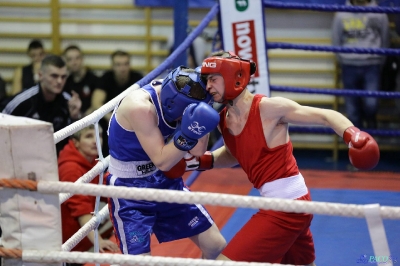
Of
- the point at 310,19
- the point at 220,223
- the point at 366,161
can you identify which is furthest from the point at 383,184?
the point at 366,161

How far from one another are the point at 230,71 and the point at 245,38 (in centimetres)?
244

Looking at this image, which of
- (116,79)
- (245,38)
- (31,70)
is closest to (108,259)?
(245,38)

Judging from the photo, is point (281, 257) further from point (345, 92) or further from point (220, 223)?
point (345, 92)

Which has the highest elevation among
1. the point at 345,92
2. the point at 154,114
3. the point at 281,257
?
the point at 154,114

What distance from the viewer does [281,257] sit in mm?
2779

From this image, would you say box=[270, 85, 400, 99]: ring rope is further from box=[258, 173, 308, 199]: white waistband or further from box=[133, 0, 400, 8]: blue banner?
box=[258, 173, 308, 199]: white waistband

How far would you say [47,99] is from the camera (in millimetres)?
4617

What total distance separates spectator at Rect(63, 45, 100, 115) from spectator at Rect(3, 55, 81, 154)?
1580mm

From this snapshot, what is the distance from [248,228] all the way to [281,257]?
20 cm

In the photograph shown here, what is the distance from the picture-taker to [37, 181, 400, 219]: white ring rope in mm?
1843

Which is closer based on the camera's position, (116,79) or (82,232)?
(82,232)

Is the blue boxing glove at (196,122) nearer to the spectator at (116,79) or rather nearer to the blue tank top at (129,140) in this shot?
the blue tank top at (129,140)

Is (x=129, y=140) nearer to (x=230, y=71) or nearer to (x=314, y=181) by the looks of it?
(x=230, y=71)

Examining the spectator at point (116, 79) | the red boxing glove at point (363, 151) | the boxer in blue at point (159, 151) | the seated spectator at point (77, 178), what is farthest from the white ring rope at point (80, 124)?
the spectator at point (116, 79)
